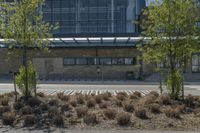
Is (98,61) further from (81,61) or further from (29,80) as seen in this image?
(29,80)

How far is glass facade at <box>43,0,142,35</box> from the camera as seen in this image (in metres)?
54.5

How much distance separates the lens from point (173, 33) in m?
13.3

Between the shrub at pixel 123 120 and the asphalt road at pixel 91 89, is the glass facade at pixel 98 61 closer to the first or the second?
the asphalt road at pixel 91 89

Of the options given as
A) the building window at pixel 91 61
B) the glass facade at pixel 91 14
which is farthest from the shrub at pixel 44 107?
the glass facade at pixel 91 14

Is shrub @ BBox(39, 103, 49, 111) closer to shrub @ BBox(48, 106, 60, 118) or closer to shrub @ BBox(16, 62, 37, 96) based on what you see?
shrub @ BBox(48, 106, 60, 118)

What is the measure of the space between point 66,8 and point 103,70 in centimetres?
2162

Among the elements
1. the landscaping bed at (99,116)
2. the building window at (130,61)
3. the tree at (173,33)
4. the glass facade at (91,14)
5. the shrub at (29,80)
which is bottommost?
the landscaping bed at (99,116)

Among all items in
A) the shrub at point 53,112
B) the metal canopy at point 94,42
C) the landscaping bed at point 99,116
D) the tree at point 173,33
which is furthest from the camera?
the metal canopy at point 94,42

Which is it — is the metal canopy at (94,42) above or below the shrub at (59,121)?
above

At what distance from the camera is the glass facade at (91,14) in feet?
179

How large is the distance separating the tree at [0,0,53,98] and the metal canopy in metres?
23.3

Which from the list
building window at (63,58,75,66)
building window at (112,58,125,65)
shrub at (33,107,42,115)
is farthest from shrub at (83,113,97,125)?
building window at (63,58,75,66)

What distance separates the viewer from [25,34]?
12.8m

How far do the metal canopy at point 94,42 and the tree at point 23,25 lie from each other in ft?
76.5
